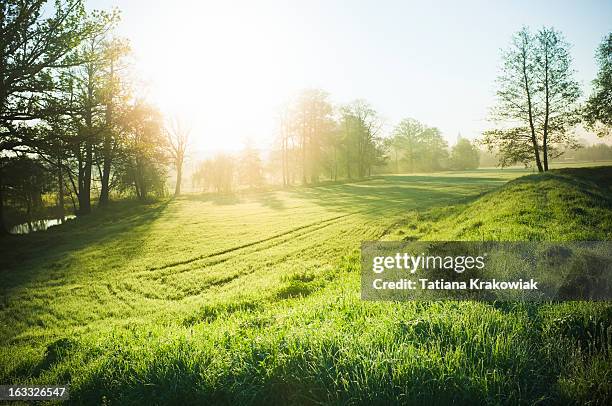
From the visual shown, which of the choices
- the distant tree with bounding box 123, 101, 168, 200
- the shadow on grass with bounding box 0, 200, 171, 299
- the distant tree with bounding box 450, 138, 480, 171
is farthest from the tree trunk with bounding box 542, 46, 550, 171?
the distant tree with bounding box 450, 138, 480, 171

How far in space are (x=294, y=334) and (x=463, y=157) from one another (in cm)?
10610

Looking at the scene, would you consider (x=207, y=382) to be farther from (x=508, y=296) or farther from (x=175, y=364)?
(x=508, y=296)

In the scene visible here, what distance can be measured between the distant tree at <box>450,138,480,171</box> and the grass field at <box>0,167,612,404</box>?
289 feet

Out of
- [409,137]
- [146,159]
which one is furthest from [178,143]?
[409,137]

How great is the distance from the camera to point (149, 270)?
13867 millimetres

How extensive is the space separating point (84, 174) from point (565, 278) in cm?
3841

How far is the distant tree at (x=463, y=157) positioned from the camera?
311 feet

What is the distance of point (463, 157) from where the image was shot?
A: 9644cm

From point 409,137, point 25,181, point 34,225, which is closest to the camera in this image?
point 25,181

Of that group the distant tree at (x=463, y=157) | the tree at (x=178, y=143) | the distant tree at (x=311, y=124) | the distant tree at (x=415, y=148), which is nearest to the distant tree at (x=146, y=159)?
the tree at (x=178, y=143)

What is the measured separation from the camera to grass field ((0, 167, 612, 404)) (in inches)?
138

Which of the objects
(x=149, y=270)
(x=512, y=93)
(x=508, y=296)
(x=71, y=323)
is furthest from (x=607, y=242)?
(x=512, y=93)

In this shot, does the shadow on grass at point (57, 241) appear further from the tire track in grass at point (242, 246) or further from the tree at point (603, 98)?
the tree at point (603, 98)

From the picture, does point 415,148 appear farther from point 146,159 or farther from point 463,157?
point 146,159
